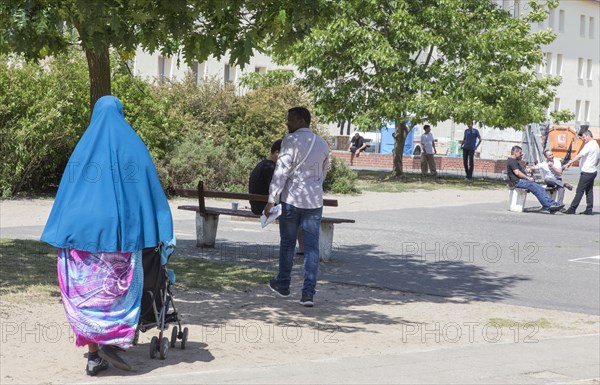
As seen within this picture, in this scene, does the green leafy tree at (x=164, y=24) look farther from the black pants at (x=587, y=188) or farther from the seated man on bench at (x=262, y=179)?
the black pants at (x=587, y=188)

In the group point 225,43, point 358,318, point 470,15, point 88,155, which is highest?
point 470,15

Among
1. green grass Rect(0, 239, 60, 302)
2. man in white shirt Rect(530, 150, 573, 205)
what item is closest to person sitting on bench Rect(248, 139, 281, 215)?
green grass Rect(0, 239, 60, 302)

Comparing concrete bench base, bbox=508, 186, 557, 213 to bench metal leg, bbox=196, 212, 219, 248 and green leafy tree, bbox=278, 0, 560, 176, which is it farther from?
bench metal leg, bbox=196, 212, 219, 248

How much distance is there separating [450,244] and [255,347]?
8.62 metres

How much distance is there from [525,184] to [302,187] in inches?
539

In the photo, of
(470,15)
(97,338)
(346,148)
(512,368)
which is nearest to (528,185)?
(470,15)

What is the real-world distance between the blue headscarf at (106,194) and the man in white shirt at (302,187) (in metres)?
3.26

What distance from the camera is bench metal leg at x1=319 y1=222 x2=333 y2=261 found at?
13609 mm

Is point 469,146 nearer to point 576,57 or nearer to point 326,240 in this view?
point 326,240

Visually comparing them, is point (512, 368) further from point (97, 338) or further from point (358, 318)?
point (97, 338)

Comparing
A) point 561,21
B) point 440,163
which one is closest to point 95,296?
point 440,163

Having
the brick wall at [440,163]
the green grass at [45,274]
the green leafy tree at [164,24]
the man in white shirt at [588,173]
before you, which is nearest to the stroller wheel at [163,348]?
the green grass at [45,274]

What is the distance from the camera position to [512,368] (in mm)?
8039

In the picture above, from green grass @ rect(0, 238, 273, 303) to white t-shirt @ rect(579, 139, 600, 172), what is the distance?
12.7m
